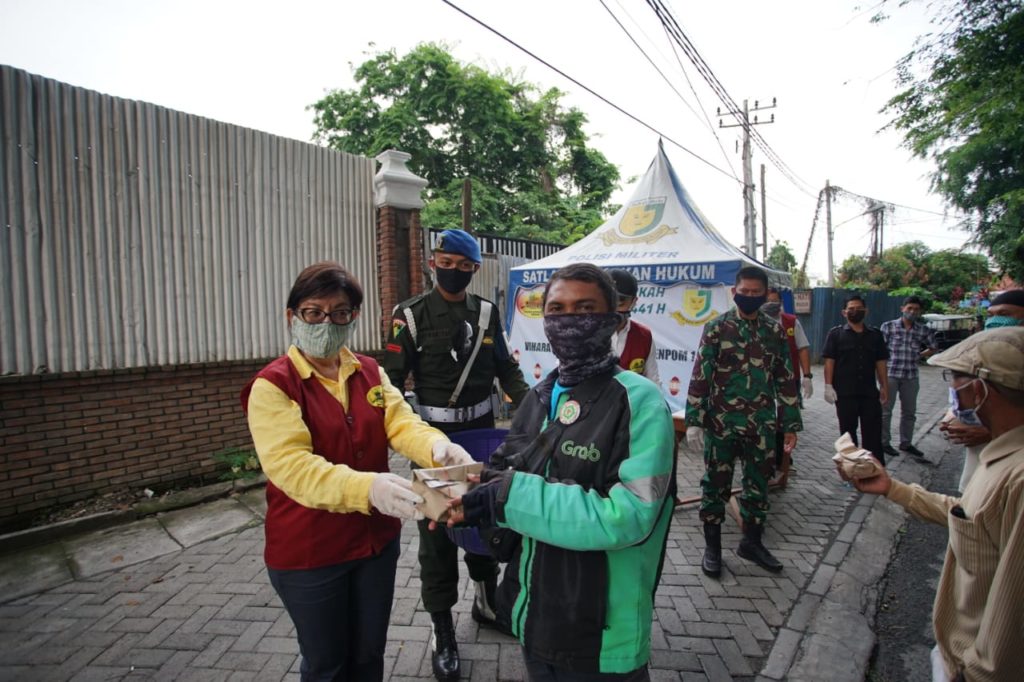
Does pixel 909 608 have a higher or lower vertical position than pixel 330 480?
lower

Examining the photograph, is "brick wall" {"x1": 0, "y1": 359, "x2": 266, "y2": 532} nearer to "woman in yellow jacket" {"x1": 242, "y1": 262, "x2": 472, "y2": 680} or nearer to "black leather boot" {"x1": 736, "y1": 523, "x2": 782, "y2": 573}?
"woman in yellow jacket" {"x1": 242, "y1": 262, "x2": 472, "y2": 680}

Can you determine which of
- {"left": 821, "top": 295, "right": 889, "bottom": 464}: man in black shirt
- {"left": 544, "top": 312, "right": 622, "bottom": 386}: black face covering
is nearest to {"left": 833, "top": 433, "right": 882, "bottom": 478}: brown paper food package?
{"left": 544, "top": 312, "right": 622, "bottom": 386}: black face covering

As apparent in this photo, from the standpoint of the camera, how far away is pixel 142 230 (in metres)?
5.08

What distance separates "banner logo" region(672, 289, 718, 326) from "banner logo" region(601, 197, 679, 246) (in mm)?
1020

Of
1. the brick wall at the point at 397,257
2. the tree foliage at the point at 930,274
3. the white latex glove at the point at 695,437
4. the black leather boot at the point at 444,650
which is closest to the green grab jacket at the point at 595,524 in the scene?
the black leather boot at the point at 444,650

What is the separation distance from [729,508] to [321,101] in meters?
21.9

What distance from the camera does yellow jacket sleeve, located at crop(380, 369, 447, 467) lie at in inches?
79.4

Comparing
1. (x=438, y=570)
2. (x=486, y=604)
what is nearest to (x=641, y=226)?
(x=486, y=604)

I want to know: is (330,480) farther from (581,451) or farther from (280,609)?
(280,609)

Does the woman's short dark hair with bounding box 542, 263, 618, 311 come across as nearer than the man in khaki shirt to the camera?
No

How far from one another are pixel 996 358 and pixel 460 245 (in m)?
2.33

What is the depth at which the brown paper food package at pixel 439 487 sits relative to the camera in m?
1.44

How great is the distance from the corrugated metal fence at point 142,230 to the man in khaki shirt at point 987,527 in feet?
19.2

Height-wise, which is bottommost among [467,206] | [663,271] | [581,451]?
[581,451]
